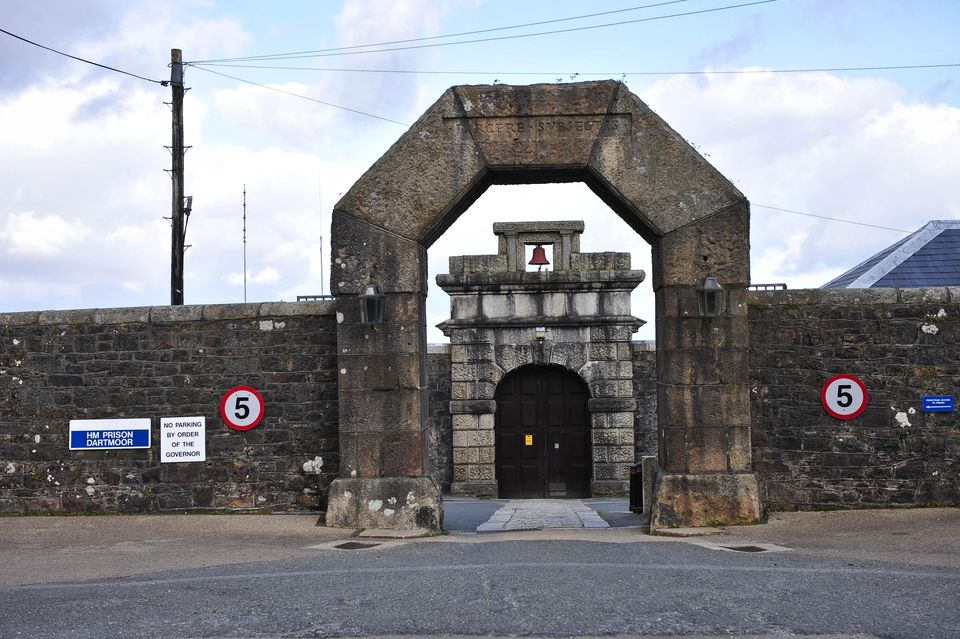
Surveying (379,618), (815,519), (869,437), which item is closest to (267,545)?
(379,618)

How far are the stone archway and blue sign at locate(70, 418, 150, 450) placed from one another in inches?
92.5

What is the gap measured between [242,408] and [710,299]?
4972 mm

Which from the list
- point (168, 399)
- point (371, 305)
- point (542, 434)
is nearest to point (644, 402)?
point (542, 434)

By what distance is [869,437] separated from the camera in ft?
31.4

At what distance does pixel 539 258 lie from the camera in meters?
17.5

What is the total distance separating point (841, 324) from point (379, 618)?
6269 mm

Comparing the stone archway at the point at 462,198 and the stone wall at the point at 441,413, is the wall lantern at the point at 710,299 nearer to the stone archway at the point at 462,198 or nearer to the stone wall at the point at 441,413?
the stone archway at the point at 462,198

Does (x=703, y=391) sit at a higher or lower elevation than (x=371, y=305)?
lower

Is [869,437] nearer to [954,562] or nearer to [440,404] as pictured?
[954,562]

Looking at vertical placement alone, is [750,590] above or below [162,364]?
below

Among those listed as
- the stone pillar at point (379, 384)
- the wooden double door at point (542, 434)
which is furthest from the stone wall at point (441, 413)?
the stone pillar at point (379, 384)

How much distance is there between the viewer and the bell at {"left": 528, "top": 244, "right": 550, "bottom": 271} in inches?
690

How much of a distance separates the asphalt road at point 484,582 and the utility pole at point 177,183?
273 inches

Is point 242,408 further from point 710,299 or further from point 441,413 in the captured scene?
point 441,413
